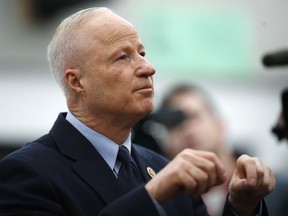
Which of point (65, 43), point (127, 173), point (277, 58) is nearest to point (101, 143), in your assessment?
point (127, 173)

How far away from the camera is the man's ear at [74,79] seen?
3399mm

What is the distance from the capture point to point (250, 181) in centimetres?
304

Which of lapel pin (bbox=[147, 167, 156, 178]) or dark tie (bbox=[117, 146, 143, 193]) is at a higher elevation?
dark tie (bbox=[117, 146, 143, 193])

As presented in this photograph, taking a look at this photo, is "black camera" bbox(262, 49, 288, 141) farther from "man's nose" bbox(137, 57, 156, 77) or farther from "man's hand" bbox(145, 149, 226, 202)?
"man's hand" bbox(145, 149, 226, 202)

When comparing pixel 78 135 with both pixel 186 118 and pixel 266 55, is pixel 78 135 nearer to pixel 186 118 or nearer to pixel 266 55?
pixel 266 55

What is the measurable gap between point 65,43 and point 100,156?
429 mm

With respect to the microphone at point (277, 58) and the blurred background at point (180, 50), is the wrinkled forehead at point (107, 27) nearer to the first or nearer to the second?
the microphone at point (277, 58)

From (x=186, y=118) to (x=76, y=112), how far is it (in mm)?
1789

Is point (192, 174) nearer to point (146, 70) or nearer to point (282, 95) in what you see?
point (146, 70)

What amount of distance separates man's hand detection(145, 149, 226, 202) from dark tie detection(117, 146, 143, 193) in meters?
0.37

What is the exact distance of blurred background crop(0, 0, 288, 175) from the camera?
1013 cm

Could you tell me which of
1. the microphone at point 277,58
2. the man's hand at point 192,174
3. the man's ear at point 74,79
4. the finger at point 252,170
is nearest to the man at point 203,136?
the microphone at point 277,58

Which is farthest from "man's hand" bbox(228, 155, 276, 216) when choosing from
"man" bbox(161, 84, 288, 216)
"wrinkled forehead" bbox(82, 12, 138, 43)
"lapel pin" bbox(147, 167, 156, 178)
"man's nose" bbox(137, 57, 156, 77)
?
"man" bbox(161, 84, 288, 216)

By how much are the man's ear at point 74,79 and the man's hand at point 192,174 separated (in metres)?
0.65
